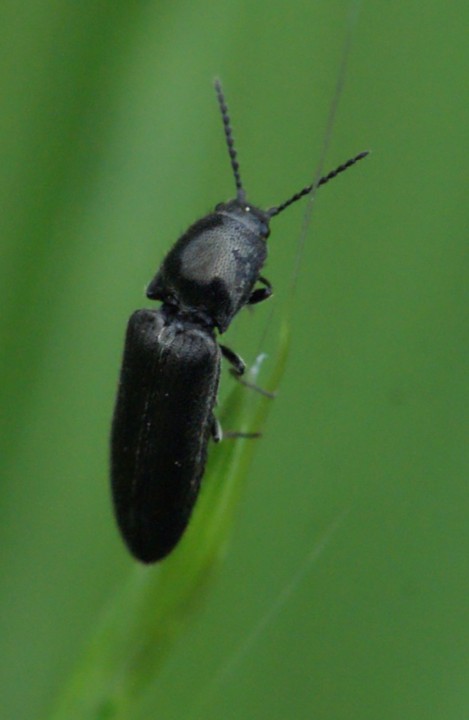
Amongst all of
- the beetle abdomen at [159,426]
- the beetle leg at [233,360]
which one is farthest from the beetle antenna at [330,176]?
the beetle abdomen at [159,426]

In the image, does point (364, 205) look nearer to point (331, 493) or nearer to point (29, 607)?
point (331, 493)

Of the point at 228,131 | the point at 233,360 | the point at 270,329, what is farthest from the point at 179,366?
the point at 270,329

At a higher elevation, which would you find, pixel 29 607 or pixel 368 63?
pixel 368 63

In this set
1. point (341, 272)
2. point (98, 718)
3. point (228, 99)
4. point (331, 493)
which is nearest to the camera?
point (98, 718)

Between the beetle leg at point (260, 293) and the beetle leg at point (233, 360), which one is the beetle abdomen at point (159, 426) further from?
the beetle leg at point (260, 293)

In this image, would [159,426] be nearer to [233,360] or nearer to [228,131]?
[233,360]

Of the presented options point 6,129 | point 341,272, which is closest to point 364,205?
point 341,272

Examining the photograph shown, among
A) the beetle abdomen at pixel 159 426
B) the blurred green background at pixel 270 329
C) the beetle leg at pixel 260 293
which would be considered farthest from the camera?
Result: the beetle leg at pixel 260 293

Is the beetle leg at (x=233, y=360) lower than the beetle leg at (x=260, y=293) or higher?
lower
